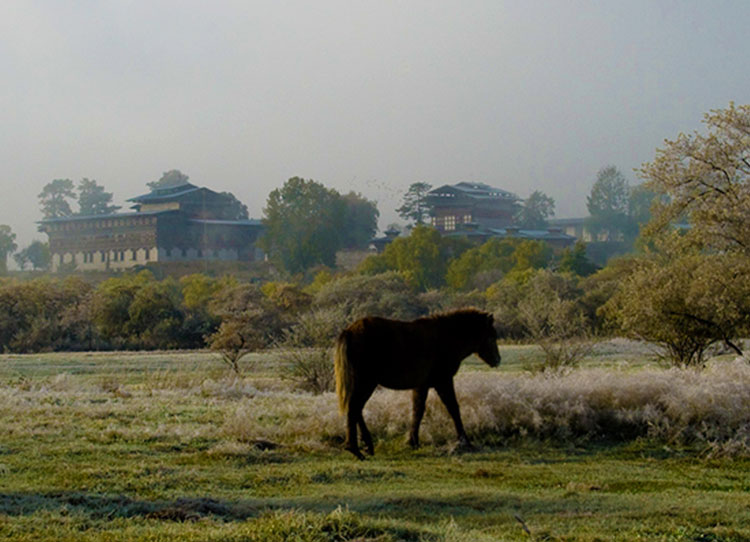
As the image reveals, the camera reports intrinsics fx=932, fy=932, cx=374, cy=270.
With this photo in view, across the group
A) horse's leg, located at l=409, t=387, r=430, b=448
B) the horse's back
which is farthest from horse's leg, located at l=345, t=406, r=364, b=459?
horse's leg, located at l=409, t=387, r=430, b=448

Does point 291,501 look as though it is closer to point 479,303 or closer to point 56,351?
point 56,351

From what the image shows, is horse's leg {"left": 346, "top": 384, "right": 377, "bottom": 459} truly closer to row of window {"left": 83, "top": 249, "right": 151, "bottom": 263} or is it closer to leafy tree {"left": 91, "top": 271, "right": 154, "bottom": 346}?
leafy tree {"left": 91, "top": 271, "right": 154, "bottom": 346}

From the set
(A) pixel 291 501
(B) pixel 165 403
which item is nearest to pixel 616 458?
(A) pixel 291 501

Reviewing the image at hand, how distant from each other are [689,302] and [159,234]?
9439cm

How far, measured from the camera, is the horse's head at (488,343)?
52.9 feet

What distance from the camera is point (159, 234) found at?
110m

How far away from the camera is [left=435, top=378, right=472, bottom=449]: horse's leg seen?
15055 mm

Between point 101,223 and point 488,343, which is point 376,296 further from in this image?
point 101,223

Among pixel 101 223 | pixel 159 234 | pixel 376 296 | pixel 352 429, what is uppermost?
pixel 101 223

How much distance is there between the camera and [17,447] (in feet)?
44.7

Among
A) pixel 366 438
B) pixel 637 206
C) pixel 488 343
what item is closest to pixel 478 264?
pixel 488 343

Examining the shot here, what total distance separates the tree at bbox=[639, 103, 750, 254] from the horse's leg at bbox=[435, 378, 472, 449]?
30.1ft

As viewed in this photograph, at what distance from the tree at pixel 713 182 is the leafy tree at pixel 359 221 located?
96.2 m

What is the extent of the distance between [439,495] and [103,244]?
10880 cm
